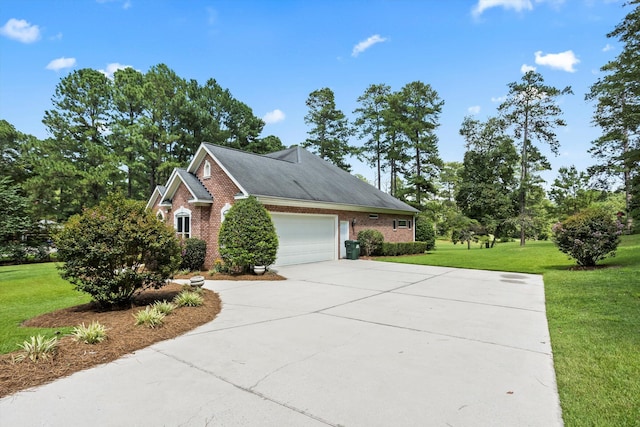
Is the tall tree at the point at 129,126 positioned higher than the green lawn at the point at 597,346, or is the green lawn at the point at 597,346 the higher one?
the tall tree at the point at 129,126

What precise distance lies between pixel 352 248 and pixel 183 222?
331 inches

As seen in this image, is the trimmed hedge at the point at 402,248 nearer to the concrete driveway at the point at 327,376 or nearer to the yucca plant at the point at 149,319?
the concrete driveway at the point at 327,376

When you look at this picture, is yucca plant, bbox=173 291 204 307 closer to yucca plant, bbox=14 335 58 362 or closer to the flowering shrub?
yucca plant, bbox=14 335 58 362

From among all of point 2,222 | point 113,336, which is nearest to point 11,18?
point 2,222

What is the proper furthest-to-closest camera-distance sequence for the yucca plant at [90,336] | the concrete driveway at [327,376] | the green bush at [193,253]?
1. the green bush at [193,253]
2. the yucca plant at [90,336]
3. the concrete driveway at [327,376]

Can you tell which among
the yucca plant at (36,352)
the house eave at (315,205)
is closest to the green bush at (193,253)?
the house eave at (315,205)

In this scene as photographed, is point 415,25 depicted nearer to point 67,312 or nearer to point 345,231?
point 345,231

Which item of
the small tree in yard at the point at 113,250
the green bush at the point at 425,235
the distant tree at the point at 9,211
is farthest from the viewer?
the green bush at the point at 425,235

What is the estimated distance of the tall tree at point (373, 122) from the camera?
34.8 m

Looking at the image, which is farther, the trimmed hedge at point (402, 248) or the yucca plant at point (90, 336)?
the trimmed hedge at point (402, 248)

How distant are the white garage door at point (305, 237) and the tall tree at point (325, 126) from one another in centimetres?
2240

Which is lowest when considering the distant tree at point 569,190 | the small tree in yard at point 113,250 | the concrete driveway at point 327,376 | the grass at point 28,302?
the grass at point 28,302

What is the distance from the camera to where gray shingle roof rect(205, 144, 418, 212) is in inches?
556

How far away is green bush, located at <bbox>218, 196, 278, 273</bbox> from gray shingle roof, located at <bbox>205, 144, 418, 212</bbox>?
1208 mm
